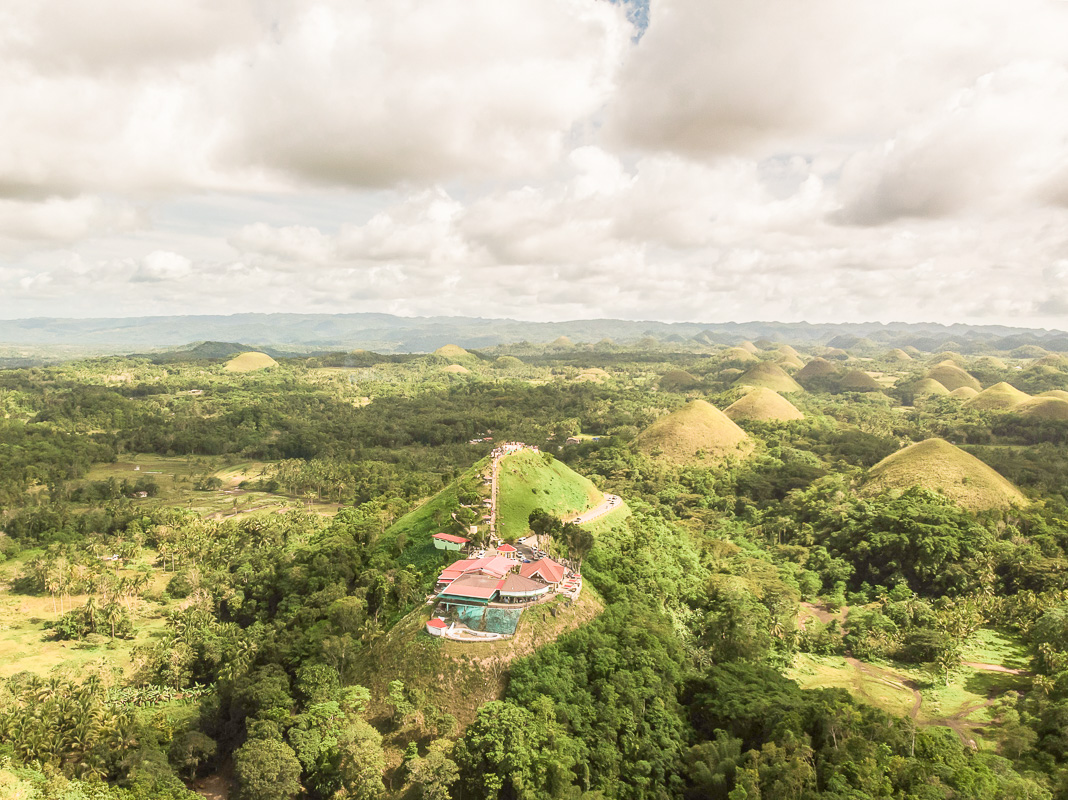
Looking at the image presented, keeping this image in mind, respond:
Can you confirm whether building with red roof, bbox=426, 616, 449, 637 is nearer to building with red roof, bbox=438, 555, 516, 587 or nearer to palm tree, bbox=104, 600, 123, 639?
building with red roof, bbox=438, 555, 516, 587

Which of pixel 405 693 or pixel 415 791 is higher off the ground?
pixel 405 693

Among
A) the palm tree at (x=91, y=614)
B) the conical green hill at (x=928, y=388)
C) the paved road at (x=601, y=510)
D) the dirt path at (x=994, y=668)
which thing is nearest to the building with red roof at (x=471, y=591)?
the paved road at (x=601, y=510)

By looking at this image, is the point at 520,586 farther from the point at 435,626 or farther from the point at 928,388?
the point at 928,388

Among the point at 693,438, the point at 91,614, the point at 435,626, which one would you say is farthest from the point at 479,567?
the point at 693,438

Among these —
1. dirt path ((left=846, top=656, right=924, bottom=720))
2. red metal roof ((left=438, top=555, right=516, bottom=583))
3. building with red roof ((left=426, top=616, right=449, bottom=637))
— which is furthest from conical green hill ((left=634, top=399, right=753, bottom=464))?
building with red roof ((left=426, top=616, right=449, bottom=637))

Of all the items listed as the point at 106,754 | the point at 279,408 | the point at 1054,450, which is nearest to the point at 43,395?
the point at 279,408

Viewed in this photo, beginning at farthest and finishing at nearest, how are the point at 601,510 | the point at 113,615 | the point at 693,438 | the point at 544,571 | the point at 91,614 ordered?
the point at 693,438, the point at 601,510, the point at 91,614, the point at 113,615, the point at 544,571

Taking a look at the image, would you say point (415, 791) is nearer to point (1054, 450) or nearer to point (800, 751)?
point (800, 751)
